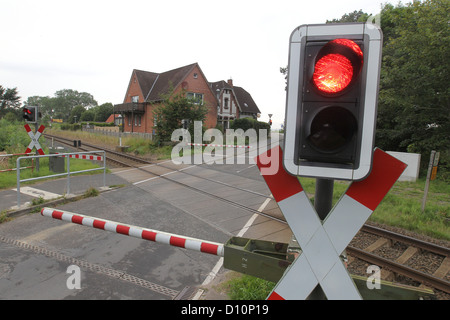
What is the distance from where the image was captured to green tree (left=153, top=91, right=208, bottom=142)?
23500 mm

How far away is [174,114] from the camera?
23562 mm

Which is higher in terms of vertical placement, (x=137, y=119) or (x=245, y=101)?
(x=245, y=101)

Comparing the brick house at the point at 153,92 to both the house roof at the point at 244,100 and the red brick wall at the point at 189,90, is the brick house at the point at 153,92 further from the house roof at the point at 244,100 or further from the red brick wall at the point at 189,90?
the house roof at the point at 244,100

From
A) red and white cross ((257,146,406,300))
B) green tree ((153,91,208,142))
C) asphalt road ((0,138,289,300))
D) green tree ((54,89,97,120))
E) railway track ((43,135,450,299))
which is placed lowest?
railway track ((43,135,450,299))

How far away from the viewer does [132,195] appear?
8.70 metres

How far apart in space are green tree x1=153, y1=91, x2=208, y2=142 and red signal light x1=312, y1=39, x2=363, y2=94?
2261cm

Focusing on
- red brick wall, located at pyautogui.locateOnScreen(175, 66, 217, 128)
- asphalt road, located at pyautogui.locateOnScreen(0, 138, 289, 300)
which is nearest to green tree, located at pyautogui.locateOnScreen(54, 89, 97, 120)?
red brick wall, located at pyautogui.locateOnScreen(175, 66, 217, 128)

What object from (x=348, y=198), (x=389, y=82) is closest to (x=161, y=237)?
(x=348, y=198)

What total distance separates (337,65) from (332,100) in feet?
0.63

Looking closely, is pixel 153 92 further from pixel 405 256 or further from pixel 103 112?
pixel 103 112

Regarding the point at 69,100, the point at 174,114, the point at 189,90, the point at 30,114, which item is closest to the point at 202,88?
the point at 189,90

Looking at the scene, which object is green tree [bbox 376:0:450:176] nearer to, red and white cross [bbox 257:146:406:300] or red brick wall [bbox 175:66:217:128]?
red and white cross [bbox 257:146:406:300]

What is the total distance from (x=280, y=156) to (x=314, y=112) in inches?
13.1
